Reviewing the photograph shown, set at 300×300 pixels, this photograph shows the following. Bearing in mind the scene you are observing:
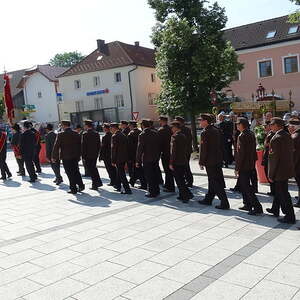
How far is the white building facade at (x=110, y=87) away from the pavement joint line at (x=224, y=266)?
3787cm

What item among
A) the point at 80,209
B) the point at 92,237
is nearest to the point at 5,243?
the point at 92,237

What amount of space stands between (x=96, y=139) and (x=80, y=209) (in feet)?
9.00

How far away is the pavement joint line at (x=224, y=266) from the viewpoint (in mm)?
4737

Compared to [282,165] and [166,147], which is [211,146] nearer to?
[282,165]

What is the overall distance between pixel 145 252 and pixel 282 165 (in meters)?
2.78

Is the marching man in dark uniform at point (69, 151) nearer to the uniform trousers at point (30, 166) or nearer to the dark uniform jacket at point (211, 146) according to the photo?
the uniform trousers at point (30, 166)

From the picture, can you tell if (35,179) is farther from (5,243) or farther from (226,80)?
(226,80)

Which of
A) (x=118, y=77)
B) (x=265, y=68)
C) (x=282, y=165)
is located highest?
(x=118, y=77)

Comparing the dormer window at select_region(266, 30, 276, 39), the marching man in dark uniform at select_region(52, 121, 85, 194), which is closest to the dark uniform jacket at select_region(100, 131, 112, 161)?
the marching man in dark uniform at select_region(52, 121, 85, 194)

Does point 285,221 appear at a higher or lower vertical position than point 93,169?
lower

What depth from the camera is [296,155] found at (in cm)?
795

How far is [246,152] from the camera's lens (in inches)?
313

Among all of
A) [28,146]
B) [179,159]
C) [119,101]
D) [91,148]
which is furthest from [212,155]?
[119,101]

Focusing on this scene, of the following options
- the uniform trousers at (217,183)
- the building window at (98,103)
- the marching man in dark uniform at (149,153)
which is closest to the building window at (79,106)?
the building window at (98,103)
